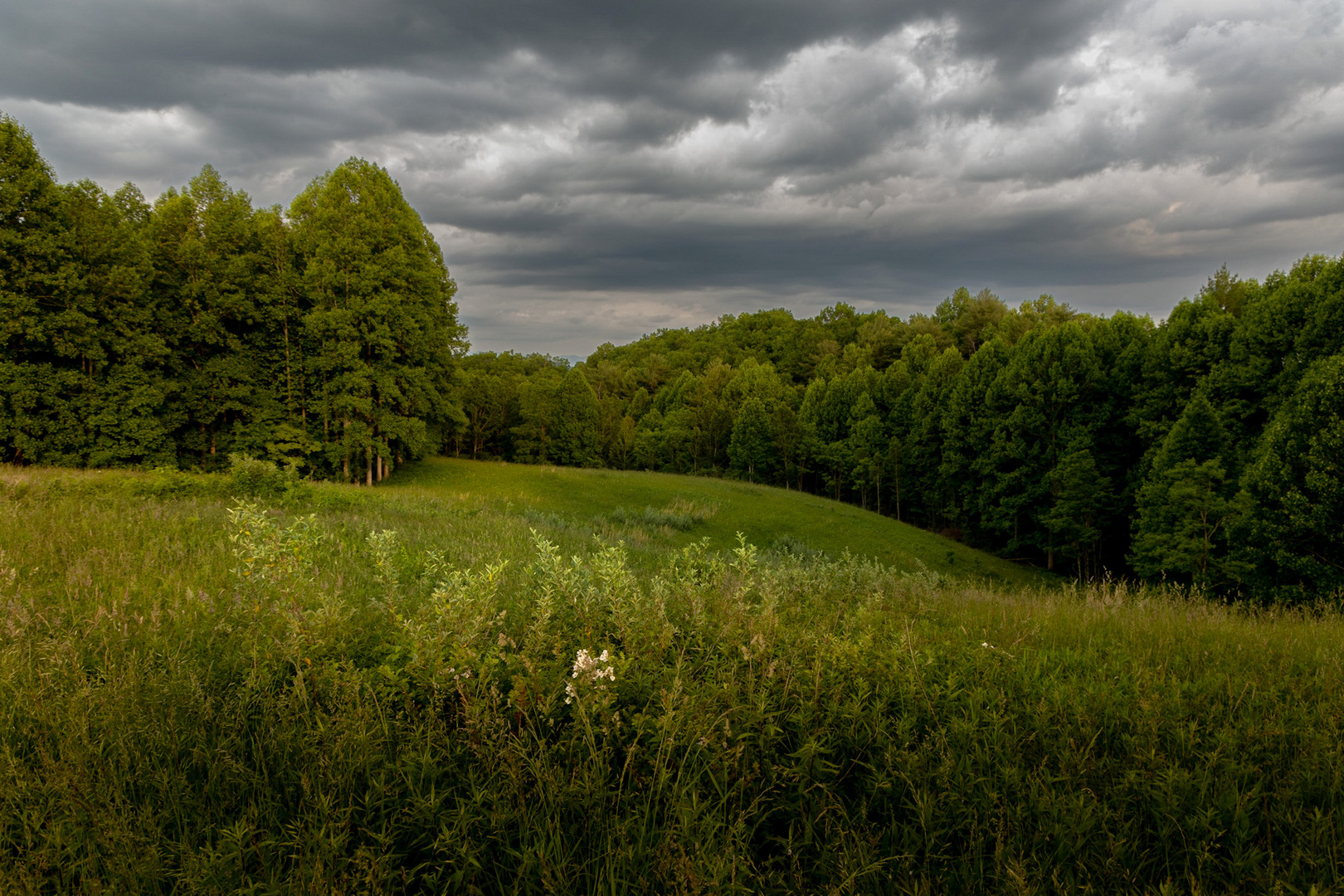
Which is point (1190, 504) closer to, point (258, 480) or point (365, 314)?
point (258, 480)

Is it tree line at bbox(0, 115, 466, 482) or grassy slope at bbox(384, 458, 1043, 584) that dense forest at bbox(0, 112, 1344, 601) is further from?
grassy slope at bbox(384, 458, 1043, 584)

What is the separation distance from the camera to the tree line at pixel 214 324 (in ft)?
74.1

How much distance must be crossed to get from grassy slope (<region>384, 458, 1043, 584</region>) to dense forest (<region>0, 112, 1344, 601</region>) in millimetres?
4168

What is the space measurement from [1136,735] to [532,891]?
3.28 metres

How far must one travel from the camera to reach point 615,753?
2.82 meters

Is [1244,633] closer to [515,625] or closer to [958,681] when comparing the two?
[958,681]

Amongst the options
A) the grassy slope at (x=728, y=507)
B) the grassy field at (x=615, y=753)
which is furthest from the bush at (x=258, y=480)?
the grassy field at (x=615, y=753)

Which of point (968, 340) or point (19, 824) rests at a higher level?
point (968, 340)

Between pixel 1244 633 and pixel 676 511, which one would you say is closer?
pixel 1244 633

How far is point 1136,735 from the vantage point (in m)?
3.15

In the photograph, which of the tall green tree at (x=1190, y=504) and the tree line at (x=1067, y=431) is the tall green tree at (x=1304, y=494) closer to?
the tree line at (x=1067, y=431)

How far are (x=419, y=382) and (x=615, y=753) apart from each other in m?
32.8

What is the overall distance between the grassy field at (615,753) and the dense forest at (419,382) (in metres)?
15.3

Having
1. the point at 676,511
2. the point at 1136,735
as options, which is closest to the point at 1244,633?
the point at 1136,735
